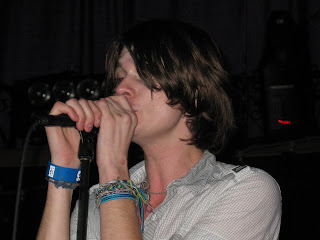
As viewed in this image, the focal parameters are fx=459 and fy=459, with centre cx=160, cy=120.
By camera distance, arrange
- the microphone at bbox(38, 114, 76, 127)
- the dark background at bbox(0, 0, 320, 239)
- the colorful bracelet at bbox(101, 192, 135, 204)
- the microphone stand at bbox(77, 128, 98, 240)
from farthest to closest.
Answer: the dark background at bbox(0, 0, 320, 239)
the colorful bracelet at bbox(101, 192, 135, 204)
the microphone at bbox(38, 114, 76, 127)
the microphone stand at bbox(77, 128, 98, 240)

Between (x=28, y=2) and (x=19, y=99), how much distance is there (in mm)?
1647

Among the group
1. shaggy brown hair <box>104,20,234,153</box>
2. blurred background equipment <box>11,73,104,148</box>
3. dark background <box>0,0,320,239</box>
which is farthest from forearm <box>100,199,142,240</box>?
blurred background equipment <box>11,73,104,148</box>

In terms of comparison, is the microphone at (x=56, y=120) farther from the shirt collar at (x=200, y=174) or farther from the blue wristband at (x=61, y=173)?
the shirt collar at (x=200, y=174)

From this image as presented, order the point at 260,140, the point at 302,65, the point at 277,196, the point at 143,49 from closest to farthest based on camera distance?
the point at 277,196
the point at 143,49
the point at 260,140
the point at 302,65

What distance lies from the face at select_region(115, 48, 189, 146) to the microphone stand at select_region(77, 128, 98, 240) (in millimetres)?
274

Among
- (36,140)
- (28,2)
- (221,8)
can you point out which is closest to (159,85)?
(36,140)

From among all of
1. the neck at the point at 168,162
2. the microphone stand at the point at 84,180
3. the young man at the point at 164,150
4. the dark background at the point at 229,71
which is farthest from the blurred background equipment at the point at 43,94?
the microphone stand at the point at 84,180

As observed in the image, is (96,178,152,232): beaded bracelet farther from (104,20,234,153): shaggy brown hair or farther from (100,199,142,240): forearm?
(104,20,234,153): shaggy brown hair

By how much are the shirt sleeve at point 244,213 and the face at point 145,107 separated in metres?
0.28

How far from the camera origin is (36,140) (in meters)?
2.81

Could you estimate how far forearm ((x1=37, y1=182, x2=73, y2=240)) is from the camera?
Result: 1363mm

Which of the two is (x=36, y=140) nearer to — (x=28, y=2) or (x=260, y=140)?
(x=260, y=140)

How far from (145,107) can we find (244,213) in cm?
41

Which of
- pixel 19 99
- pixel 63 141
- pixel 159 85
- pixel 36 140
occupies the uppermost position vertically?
pixel 159 85
